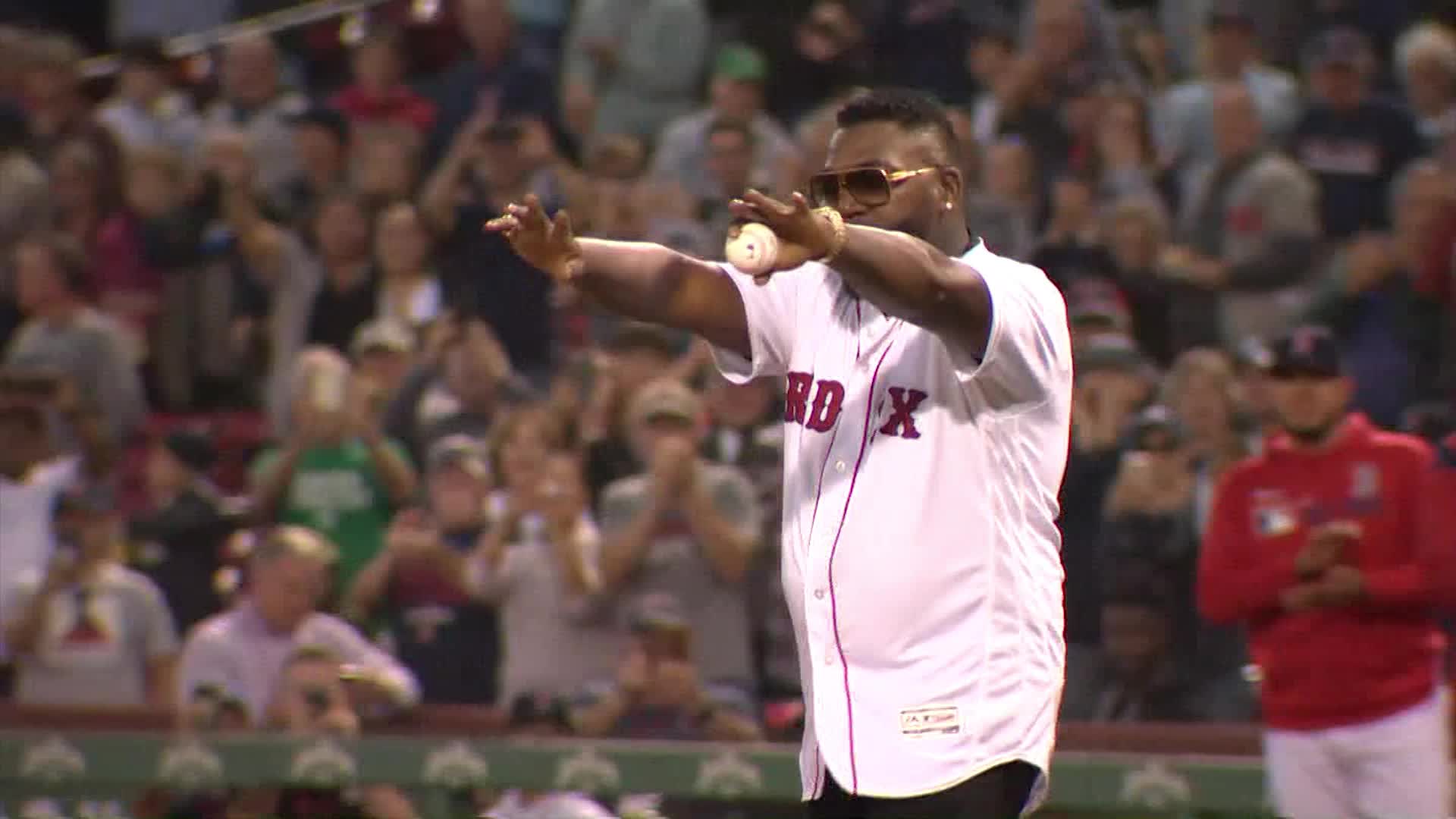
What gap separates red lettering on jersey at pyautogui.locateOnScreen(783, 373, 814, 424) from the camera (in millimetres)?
3734

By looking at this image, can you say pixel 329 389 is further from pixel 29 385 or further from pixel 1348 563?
pixel 1348 563

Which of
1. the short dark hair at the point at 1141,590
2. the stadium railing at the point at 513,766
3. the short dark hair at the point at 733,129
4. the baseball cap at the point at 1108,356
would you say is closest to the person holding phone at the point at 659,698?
the stadium railing at the point at 513,766

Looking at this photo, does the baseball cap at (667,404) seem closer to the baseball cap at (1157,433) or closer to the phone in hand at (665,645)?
the phone in hand at (665,645)

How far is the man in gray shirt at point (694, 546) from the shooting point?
25.7ft

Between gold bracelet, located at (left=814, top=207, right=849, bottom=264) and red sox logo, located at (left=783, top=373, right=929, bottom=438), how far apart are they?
1.39ft

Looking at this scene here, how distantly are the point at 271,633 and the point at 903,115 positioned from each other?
16.3 ft

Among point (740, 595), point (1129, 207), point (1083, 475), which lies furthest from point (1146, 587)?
point (1129, 207)

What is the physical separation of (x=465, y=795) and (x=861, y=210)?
3793 mm

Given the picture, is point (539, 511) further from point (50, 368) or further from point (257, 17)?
point (257, 17)

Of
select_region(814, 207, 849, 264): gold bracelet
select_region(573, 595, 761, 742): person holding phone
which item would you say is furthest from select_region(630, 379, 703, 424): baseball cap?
select_region(814, 207, 849, 264): gold bracelet

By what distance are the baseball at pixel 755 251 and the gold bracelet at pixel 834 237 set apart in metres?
0.08

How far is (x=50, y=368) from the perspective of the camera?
1016 centimetres

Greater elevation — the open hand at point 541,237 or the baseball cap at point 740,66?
the baseball cap at point 740,66

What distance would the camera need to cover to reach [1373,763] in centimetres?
673
